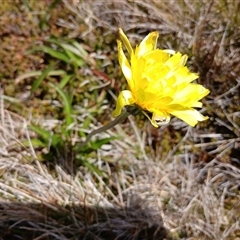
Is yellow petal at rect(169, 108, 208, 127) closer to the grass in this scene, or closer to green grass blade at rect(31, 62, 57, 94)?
the grass

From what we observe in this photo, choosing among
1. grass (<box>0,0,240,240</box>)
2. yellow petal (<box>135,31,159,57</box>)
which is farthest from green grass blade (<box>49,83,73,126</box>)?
yellow petal (<box>135,31,159,57</box>)

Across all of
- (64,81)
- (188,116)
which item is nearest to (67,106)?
(64,81)

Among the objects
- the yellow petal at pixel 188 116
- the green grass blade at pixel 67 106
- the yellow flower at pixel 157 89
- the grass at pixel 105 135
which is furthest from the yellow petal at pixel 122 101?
the green grass blade at pixel 67 106

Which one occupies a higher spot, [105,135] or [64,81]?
[64,81]

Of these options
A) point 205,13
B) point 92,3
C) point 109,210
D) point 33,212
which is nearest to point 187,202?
point 109,210

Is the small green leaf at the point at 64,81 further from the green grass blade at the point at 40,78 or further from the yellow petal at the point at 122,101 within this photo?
the yellow petal at the point at 122,101

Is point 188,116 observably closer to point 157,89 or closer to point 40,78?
point 157,89
